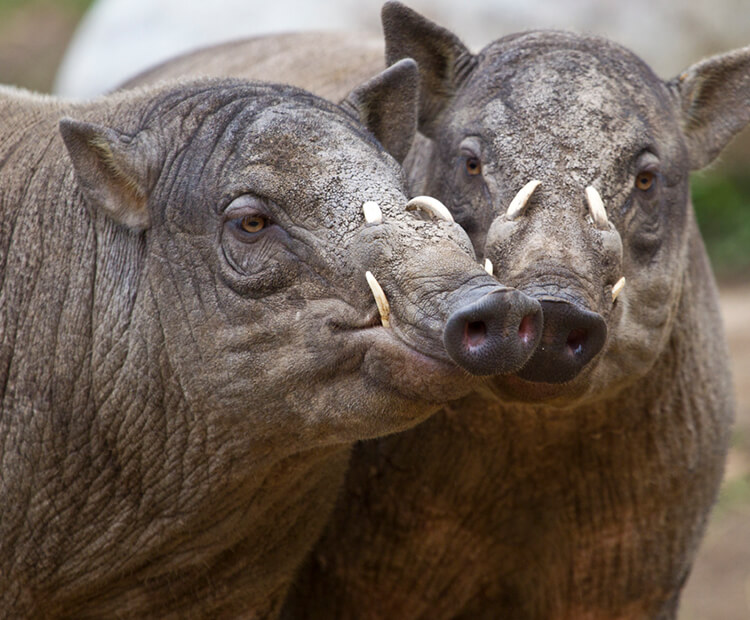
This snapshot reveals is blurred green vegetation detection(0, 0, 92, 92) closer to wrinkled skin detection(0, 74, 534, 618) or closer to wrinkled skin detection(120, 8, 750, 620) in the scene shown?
wrinkled skin detection(120, 8, 750, 620)

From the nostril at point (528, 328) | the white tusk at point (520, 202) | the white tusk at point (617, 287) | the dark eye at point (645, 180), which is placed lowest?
the white tusk at point (617, 287)

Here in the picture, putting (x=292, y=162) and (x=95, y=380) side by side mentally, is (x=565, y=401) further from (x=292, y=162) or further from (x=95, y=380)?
(x=95, y=380)

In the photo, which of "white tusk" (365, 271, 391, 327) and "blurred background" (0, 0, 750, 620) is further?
"blurred background" (0, 0, 750, 620)

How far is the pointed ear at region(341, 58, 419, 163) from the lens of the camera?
14.4 ft

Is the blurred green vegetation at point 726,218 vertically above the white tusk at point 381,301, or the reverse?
the white tusk at point 381,301

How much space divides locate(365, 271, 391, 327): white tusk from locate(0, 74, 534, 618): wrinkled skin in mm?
25

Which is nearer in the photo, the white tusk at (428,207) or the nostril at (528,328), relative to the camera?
the nostril at (528,328)

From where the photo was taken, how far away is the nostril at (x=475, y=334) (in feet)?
10.9

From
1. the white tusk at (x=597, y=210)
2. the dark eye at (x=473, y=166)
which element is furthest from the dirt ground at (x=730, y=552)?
the white tusk at (x=597, y=210)

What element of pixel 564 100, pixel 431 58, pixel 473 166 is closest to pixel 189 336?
pixel 473 166

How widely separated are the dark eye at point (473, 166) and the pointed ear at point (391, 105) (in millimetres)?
259

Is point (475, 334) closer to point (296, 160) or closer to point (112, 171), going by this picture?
point (296, 160)

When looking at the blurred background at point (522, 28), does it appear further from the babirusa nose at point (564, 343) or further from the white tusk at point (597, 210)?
the babirusa nose at point (564, 343)

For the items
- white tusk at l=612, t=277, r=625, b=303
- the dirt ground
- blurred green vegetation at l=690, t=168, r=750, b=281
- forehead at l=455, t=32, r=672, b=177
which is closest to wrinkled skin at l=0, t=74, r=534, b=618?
forehead at l=455, t=32, r=672, b=177
